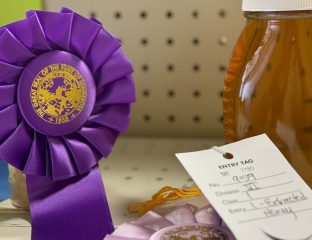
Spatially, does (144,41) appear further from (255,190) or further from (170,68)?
(255,190)

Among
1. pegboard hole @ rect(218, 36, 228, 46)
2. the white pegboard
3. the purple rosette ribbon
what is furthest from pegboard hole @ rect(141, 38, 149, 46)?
the purple rosette ribbon

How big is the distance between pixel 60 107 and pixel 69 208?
96 millimetres

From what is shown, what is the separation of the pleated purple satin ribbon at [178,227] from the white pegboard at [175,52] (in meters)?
0.32

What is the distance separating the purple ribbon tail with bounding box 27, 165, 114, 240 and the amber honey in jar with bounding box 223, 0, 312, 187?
152 mm

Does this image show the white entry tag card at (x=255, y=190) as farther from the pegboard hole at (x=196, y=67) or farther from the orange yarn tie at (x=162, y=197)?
the pegboard hole at (x=196, y=67)

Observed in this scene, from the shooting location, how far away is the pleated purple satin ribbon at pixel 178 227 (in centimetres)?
46

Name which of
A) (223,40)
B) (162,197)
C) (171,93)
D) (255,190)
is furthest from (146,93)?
(255,190)

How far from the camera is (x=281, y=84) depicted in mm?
527

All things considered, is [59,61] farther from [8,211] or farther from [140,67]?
[140,67]

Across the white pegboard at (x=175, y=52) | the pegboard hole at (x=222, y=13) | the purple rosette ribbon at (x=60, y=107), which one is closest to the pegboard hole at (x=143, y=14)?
the white pegboard at (x=175, y=52)

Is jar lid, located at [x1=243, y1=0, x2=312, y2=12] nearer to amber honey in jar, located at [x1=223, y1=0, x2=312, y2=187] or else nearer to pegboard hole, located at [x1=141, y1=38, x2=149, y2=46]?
amber honey in jar, located at [x1=223, y1=0, x2=312, y2=187]

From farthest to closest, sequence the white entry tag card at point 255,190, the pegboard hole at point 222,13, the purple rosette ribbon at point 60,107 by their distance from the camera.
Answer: the pegboard hole at point 222,13 → the purple rosette ribbon at point 60,107 → the white entry tag card at point 255,190

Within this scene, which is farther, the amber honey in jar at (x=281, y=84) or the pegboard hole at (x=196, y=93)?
the pegboard hole at (x=196, y=93)

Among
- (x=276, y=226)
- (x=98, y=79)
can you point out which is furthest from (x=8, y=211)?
(x=276, y=226)
